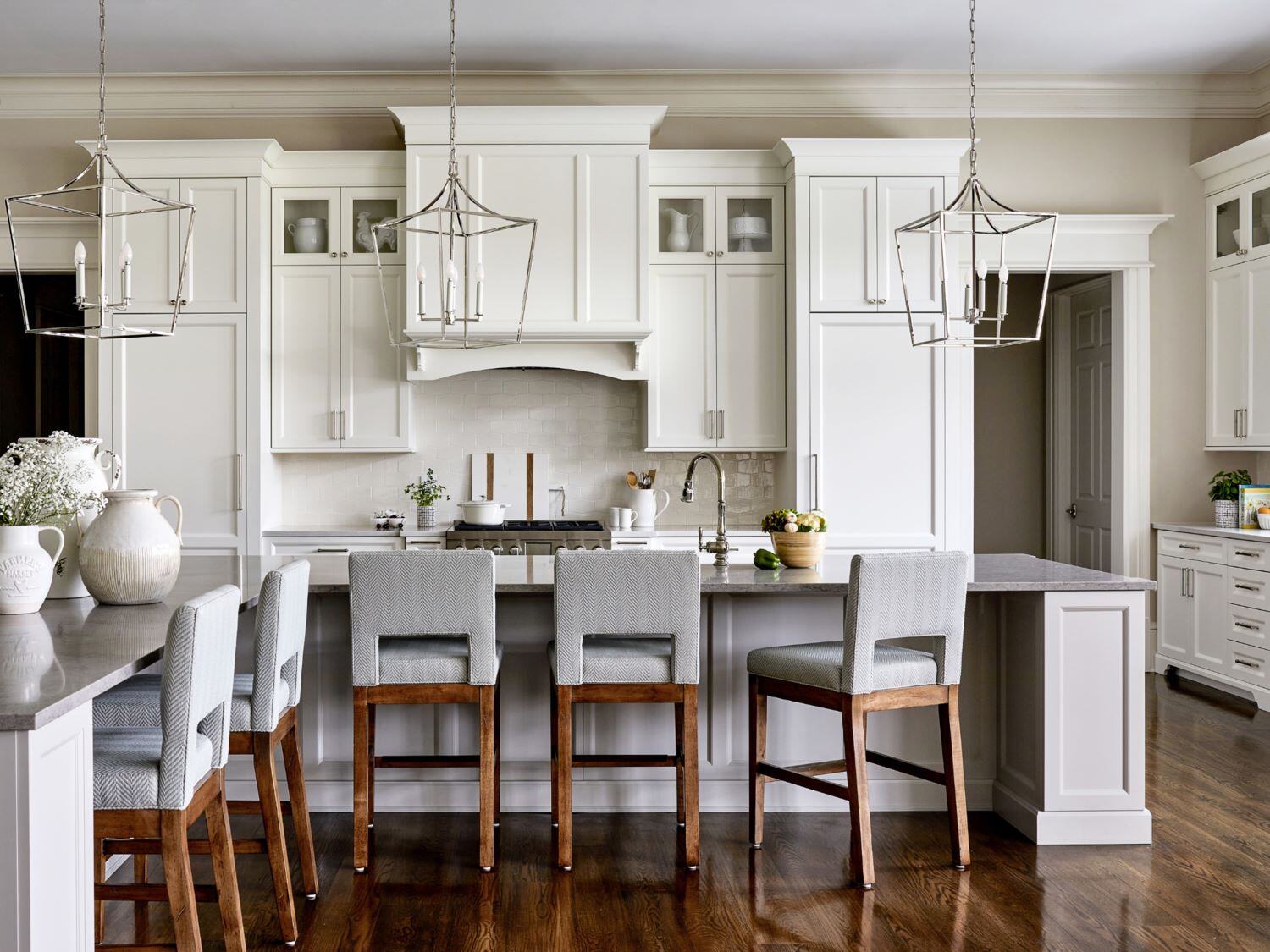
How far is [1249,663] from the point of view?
4754 millimetres

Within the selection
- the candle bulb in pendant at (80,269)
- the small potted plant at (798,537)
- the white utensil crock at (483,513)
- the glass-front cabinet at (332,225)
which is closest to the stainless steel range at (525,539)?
the white utensil crock at (483,513)

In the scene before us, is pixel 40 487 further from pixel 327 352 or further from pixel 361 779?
pixel 327 352

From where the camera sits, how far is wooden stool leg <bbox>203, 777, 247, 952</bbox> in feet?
6.93

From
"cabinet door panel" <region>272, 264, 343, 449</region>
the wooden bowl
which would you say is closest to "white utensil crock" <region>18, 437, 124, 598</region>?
the wooden bowl

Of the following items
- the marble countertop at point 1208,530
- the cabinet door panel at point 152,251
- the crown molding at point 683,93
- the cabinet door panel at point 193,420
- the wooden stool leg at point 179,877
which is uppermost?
the crown molding at point 683,93

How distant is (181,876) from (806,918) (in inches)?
59.5

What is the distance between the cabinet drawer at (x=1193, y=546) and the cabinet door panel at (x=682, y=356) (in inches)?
98.8

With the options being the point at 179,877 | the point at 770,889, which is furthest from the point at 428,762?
the point at 179,877

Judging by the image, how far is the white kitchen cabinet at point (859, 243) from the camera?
492 cm

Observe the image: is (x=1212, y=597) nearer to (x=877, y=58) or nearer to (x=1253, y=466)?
(x=1253, y=466)

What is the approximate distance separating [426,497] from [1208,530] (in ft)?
13.0

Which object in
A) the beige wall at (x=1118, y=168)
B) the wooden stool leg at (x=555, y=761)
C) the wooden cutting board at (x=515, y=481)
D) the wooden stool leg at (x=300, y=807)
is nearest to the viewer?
the wooden stool leg at (x=300, y=807)

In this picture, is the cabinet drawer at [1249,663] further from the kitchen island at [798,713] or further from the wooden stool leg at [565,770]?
the wooden stool leg at [565,770]

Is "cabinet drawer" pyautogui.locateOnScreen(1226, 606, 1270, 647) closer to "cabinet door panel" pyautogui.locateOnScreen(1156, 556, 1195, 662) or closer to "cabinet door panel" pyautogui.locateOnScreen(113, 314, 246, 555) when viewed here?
"cabinet door panel" pyautogui.locateOnScreen(1156, 556, 1195, 662)
